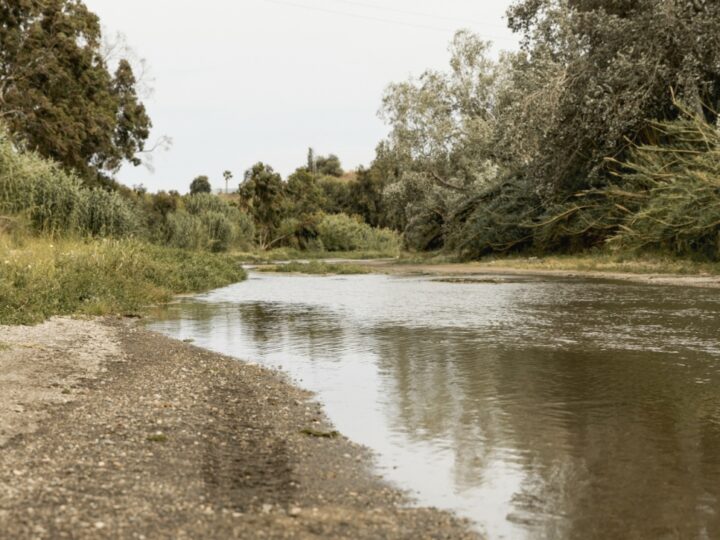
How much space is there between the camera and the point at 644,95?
25.5 metres

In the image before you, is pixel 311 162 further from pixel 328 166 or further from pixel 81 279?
pixel 81 279

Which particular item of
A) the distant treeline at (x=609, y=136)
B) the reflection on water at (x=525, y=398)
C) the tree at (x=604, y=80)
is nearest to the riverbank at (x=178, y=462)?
the reflection on water at (x=525, y=398)

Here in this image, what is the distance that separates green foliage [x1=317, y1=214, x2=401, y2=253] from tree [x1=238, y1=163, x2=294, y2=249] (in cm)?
321

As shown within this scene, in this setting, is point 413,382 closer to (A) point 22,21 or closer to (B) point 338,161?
(A) point 22,21

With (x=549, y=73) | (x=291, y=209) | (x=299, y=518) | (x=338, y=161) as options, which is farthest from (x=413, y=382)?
(x=338, y=161)

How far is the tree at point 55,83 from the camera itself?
37.5 m

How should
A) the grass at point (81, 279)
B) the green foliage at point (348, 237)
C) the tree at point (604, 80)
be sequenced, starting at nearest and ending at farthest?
the grass at point (81, 279) < the tree at point (604, 80) < the green foliage at point (348, 237)

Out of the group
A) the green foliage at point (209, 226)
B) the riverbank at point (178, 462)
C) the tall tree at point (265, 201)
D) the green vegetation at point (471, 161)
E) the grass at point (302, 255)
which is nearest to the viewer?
the riverbank at point (178, 462)

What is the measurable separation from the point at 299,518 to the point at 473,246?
110 ft

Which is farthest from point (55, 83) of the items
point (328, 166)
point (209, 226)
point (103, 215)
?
point (328, 166)

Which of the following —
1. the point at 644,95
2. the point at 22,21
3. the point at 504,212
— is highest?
the point at 22,21

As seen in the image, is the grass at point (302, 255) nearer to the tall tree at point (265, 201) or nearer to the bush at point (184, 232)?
the tall tree at point (265, 201)

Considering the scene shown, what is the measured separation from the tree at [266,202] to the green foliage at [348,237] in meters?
3.21

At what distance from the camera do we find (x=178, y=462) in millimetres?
4859
